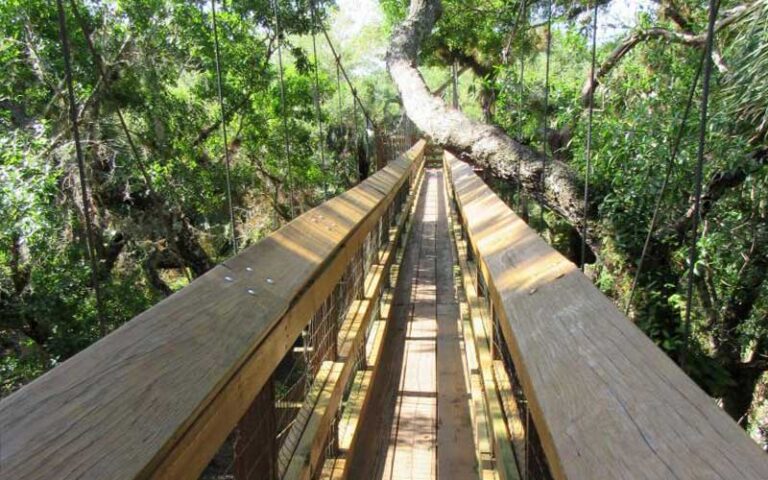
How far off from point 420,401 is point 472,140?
2.51 m

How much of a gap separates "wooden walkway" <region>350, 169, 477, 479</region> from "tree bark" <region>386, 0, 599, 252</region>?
34.3 inches

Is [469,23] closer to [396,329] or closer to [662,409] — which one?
[396,329]

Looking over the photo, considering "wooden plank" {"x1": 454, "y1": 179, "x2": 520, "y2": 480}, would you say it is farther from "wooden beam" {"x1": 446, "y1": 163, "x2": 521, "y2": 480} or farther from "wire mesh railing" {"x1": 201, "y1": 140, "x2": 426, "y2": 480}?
"wire mesh railing" {"x1": 201, "y1": 140, "x2": 426, "y2": 480}

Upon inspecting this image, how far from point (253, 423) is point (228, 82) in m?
7.08

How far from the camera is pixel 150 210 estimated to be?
6.54m

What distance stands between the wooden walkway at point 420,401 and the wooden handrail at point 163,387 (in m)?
1.02

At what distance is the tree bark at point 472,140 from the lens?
12.1 feet

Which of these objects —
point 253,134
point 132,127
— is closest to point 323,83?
point 253,134

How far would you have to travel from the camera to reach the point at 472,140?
14.2ft

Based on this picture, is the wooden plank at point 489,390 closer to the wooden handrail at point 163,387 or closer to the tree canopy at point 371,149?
the wooden handrail at point 163,387

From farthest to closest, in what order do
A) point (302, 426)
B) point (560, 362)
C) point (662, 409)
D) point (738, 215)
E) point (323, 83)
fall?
1. point (323, 83)
2. point (738, 215)
3. point (302, 426)
4. point (560, 362)
5. point (662, 409)

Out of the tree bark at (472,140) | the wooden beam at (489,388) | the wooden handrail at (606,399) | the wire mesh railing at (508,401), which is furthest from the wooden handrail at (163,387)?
the tree bark at (472,140)

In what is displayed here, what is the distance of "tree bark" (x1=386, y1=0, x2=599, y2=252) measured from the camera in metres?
3.70

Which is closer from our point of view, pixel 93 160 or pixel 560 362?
pixel 560 362
